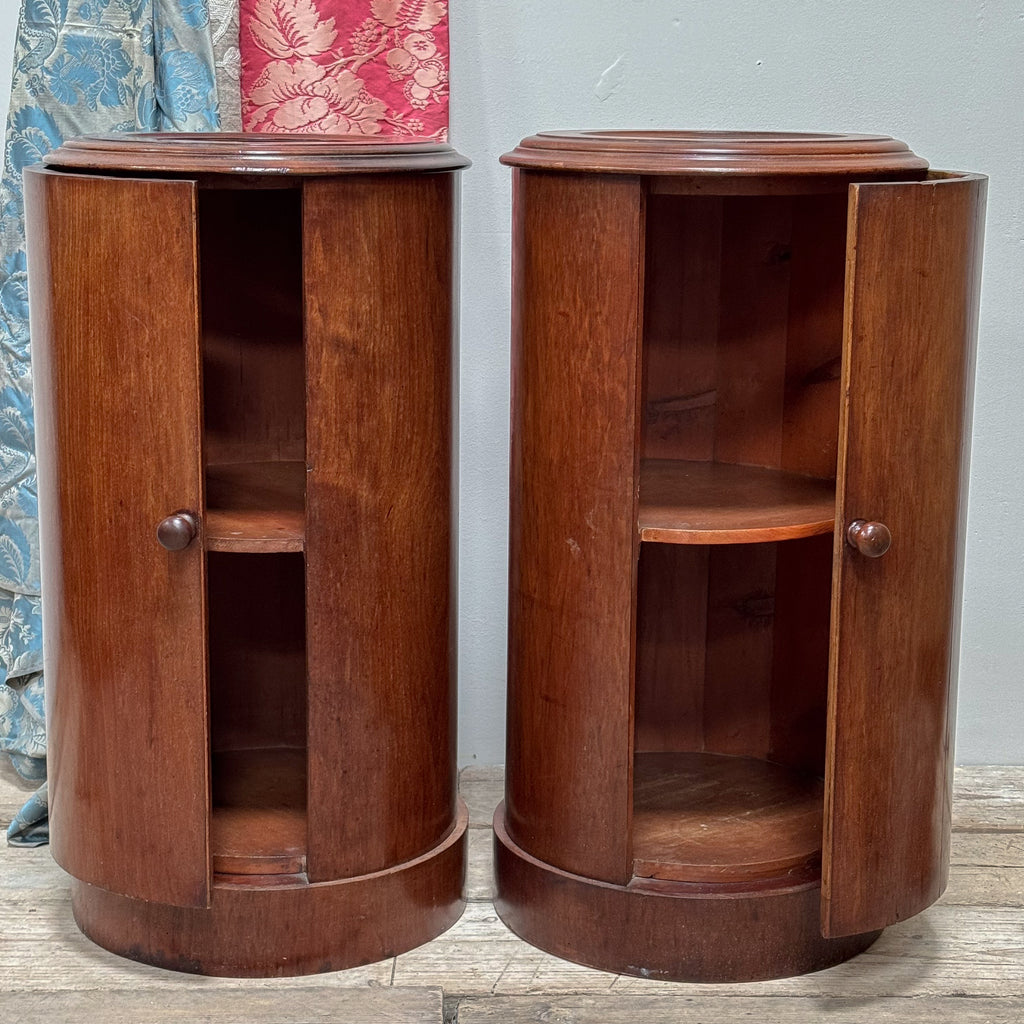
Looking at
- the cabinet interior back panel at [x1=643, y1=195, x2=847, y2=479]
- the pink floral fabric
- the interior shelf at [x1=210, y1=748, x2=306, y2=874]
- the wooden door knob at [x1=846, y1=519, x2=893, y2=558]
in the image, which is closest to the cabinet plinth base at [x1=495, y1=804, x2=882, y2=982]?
the interior shelf at [x1=210, y1=748, x2=306, y2=874]

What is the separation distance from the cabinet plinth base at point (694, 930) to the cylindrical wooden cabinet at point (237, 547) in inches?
7.4

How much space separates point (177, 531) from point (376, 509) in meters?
0.22

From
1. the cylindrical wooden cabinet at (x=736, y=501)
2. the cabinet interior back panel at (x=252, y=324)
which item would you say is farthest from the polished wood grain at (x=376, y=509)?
the cabinet interior back panel at (x=252, y=324)

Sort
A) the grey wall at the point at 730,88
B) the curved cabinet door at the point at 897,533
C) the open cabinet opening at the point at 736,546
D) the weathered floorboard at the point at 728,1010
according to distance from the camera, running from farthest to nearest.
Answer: the grey wall at the point at 730,88 < the open cabinet opening at the point at 736,546 < the weathered floorboard at the point at 728,1010 < the curved cabinet door at the point at 897,533

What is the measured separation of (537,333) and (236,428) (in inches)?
19.8

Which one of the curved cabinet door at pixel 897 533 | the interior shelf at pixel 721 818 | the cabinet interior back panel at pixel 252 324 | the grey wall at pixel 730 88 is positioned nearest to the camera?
the curved cabinet door at pixel 897 533

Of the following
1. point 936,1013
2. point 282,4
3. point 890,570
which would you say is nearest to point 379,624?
point 890,570

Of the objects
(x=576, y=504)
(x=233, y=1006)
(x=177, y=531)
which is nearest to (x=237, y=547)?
(x=177, y=531)

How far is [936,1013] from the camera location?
1.73m

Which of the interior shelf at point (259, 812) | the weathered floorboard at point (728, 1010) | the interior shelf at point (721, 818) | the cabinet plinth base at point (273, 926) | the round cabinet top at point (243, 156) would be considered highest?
the round cabinet top at point (243, 156)

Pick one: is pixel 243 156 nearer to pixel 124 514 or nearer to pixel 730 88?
pixel 124 514

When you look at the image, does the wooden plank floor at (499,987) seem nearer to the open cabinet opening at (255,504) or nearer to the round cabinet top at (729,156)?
the open cabinet opening at (255,504)

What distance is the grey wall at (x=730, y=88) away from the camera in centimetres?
219

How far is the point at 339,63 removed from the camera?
6.95 ft
